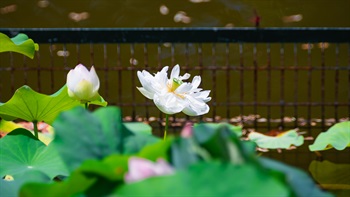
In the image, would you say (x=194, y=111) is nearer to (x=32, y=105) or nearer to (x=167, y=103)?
(x=167, y=103)

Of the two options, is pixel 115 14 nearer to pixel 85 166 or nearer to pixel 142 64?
pixel 142 64

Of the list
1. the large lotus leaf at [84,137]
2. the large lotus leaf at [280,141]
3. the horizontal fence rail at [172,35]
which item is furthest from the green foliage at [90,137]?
the horizontal fence rail at [172,35]

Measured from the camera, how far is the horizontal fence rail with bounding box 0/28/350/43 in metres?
2.28

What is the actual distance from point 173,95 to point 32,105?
161mm

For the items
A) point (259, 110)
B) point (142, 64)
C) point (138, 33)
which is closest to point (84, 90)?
point (138, 33)

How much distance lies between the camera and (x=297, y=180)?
0.77 ft

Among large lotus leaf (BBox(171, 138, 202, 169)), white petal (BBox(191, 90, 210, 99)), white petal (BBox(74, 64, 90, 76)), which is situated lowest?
white petal (BBox(191, 90, 210, 99))

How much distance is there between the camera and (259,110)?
4.18 metres

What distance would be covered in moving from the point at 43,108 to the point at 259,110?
11.6 feet

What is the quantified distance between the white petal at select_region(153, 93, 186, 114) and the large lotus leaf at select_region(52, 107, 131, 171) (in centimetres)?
34

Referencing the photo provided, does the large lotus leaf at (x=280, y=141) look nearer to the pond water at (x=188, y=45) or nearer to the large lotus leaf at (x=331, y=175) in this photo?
the large lotus leaf at (x=331, y=175)

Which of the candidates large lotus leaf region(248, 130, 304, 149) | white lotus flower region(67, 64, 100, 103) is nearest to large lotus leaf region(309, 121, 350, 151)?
large lotus leaf region(248, 130, 304, 149)

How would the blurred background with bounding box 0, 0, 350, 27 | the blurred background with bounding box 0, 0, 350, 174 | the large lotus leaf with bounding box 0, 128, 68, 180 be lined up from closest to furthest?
the large lotus leaf with bounding box 0, 128, 68, 180 → the blurred background with bounding box 0, 0, 350, 174 → the blurred background with bounding box 0, 0, 350, 27

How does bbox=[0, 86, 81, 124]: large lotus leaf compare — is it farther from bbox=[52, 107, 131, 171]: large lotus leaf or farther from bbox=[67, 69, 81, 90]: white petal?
bbox=[52, 107, 131, 171]: large lotus leaf
